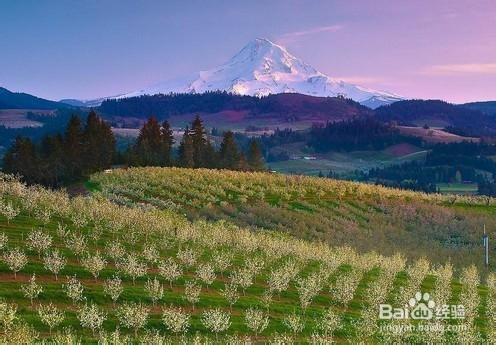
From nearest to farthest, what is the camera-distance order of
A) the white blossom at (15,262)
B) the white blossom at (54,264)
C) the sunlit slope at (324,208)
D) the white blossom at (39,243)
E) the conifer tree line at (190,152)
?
the white blossom at (15,262) < the white blossom at (54,264) < the white blossom at (39,243) < the sunlit slope at (324,208) < the conifer tree line at (190,152)

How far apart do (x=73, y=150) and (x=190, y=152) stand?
85.4 feet

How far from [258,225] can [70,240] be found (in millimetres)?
30591

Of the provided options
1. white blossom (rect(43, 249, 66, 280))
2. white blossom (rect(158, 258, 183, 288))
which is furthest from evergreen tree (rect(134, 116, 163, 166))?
white blossom (rect(43, 249, 66, 280))

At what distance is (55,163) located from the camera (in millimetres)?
106875

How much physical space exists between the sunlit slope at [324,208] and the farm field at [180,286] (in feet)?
49.0

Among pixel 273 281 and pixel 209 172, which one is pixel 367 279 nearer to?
pixel 273 281

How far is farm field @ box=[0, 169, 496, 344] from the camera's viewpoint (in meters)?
26.9

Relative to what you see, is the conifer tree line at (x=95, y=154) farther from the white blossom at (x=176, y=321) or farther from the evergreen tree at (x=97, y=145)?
the white blossom at (x=176, y=321)

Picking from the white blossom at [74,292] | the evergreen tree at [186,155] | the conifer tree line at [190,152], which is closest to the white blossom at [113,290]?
the white blossom at [74,292]

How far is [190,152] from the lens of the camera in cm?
12444

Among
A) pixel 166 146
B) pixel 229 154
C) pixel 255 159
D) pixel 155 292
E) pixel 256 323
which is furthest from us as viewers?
pixel 255 159

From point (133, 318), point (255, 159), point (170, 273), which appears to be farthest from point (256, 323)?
point (255, 159)

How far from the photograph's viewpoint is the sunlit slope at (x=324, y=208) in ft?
220

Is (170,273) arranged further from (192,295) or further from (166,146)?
(166,146)
